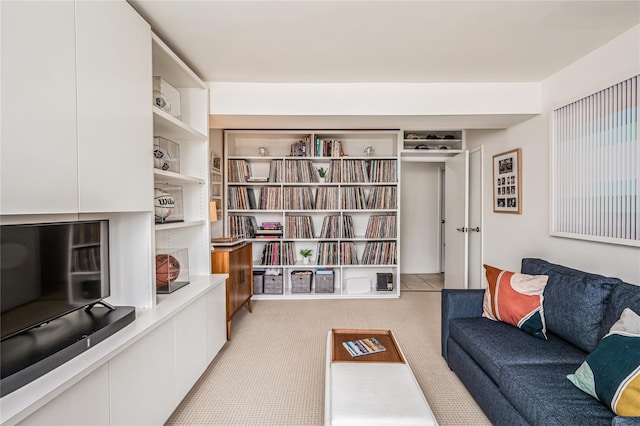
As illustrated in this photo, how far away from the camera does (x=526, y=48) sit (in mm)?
2195

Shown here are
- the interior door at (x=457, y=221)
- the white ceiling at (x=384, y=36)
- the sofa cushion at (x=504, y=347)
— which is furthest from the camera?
the interior door at (x=457, y=221)

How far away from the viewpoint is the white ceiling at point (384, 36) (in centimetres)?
174

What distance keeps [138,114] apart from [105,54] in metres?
0.31

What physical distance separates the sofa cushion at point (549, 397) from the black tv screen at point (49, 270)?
2.01m

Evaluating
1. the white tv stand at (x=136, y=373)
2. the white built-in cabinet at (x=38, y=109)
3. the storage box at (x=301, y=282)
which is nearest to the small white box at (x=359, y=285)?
the storage box at (x=301, y=282)

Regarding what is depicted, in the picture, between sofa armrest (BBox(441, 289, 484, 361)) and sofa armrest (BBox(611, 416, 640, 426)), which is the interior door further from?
sofa armrest (BBox(611, 416, 640, 426))

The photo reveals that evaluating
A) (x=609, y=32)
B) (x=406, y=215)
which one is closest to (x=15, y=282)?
(x=609, y=32)

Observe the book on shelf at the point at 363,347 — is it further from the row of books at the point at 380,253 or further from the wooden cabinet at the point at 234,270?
the row of books at the point at 380,253

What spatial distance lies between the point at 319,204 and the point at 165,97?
2.31 m

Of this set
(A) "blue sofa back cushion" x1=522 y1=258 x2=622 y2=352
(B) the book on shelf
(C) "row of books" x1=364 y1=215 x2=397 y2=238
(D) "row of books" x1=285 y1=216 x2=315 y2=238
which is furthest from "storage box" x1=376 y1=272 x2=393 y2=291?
(A) "blue sofa back cushion" x1=522 y1=258 x2=622 y2=352

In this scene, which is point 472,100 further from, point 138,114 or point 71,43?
point 71,43

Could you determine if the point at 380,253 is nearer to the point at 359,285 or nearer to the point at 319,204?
the point at 359,285

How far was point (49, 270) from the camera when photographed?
122 centimetres

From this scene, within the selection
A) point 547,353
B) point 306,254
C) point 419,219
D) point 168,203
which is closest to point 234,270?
point 168,203
